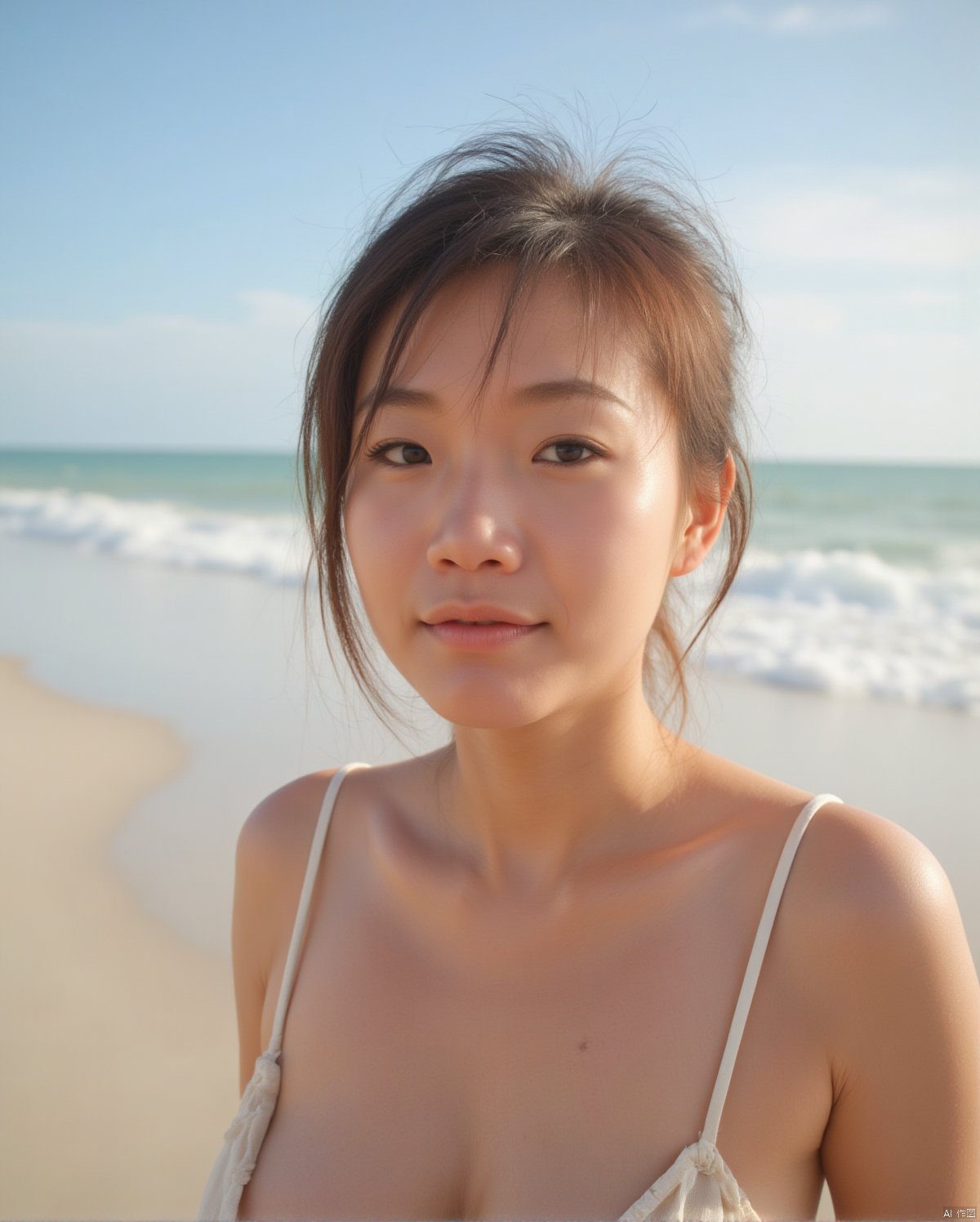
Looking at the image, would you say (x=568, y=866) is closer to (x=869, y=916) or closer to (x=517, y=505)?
(x=869, y=916)

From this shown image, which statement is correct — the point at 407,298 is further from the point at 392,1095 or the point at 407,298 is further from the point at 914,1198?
the point at 914,1198

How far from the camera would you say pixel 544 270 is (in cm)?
156

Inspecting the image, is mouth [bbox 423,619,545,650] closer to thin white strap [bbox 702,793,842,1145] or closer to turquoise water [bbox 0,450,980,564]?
thin white strap [bbox 702,793,842,1145]

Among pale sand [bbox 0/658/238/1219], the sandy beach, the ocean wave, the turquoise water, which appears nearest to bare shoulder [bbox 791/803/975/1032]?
the sandy beach

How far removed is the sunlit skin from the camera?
1.47m

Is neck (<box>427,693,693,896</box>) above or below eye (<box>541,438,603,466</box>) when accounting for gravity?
below

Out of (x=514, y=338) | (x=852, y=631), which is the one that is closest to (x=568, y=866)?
(x=514, y=338)

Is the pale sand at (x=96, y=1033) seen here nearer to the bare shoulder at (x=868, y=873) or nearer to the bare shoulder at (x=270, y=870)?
the bare shoulder at (x=270, y=870)

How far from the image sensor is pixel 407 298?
1660mm

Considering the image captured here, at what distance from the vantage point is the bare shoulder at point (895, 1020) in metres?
1.42

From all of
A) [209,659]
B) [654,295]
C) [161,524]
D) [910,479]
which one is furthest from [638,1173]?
[910,479]

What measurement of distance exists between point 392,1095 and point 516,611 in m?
0.83

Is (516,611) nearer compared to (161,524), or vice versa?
(516,611)

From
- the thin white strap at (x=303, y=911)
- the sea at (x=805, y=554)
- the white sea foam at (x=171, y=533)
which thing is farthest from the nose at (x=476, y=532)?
the white sea foam at (x=171, y=533)
